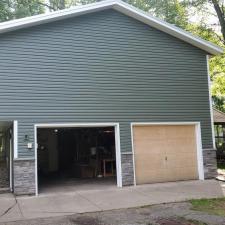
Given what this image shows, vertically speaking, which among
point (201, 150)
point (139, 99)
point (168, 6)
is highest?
point (168, 6)

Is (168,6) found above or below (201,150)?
above

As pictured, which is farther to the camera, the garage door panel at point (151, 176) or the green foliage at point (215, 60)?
the green foliage at point (215, 60)

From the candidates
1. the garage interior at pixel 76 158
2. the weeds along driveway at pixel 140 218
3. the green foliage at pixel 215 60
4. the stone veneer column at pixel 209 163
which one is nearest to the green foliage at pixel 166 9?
the green foliage at pixel 215 60

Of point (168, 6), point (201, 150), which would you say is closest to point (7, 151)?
point (201, 150)

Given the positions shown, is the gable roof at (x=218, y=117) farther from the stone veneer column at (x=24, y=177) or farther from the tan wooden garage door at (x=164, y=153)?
the stone veneer column at (x=24, y=177)

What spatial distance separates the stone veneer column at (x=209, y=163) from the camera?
15.1m

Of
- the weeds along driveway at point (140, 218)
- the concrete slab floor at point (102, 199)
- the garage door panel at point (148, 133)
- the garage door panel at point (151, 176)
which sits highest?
the garage door panel at point (148, 133)

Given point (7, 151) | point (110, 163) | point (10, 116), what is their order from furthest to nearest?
point (110, 163) < point (7, 151) < point (10, 116)

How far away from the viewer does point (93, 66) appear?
1386 centimetres

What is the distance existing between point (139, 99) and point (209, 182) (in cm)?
418

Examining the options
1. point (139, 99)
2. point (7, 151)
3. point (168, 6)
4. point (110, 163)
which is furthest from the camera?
point (168, 6)

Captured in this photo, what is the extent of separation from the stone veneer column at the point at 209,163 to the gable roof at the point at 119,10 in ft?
13.8

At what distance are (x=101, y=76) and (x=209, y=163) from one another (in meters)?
5.65

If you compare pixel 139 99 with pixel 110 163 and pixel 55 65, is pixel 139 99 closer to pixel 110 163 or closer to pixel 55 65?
pixel 55 65
